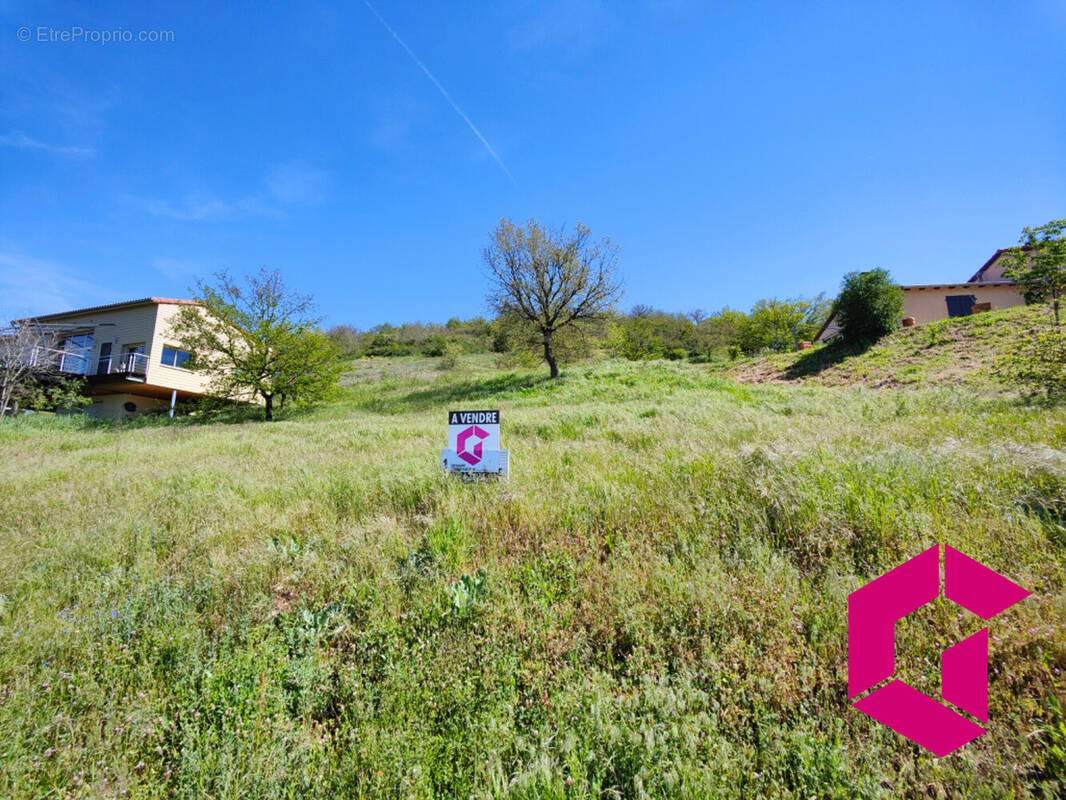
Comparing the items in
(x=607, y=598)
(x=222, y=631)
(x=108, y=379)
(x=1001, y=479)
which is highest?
(x=108, y=379)

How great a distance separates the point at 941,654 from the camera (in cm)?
217

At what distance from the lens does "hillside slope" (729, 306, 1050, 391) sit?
13480mm

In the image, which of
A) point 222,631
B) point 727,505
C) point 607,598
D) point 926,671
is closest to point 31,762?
point 222,631

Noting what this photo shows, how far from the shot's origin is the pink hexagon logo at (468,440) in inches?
220

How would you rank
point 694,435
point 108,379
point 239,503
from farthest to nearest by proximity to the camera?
point 108,379 < point 694,435 < point 239,503

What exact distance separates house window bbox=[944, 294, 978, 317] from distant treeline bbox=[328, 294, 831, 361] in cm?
1109

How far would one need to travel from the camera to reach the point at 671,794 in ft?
5.71

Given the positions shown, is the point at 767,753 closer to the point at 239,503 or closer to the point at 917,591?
the point at 917,591

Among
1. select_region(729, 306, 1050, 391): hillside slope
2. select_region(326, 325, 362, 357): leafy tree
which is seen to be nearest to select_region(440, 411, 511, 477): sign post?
select_region(729, 306, 1050, 391): hillside slope

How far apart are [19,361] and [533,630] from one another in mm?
33367

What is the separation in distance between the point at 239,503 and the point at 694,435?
6.71 meters

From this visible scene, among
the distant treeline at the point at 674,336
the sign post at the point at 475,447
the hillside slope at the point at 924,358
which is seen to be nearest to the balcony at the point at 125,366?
the distant treeline at the point at 674,336

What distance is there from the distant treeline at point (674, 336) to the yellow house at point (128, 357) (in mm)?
14083

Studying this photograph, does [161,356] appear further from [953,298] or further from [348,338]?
[953,298]
